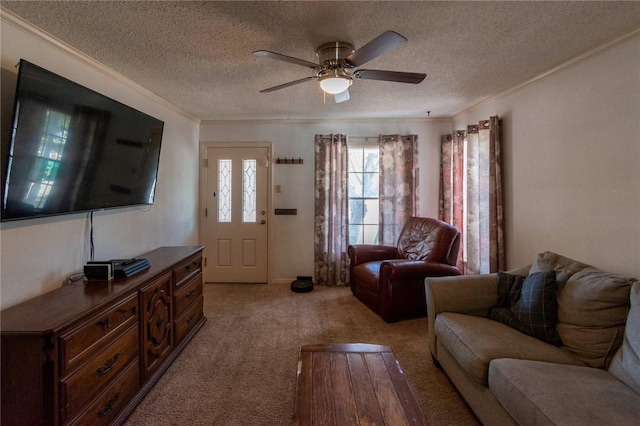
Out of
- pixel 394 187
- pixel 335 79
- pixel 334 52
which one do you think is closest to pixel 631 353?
pixel 335 79

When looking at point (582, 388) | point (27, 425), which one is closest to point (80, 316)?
point (27, 425)

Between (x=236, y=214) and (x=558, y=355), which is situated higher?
(x=236, y=214)

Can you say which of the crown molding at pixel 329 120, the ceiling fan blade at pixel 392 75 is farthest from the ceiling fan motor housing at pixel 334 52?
the crown molding at pixel 329 120

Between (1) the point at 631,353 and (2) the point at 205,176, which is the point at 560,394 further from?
(2) the point at 205,176

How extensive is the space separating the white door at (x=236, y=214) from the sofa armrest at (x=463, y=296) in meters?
2.70

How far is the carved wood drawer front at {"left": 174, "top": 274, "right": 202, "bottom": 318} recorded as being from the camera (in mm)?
2479

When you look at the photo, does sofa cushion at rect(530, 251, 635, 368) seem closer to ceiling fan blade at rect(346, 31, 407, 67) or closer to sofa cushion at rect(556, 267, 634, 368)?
sofa cushion at rect(556, 267, 634, 368)

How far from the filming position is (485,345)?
5.46ft

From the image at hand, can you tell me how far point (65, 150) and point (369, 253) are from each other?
3105 millimetres

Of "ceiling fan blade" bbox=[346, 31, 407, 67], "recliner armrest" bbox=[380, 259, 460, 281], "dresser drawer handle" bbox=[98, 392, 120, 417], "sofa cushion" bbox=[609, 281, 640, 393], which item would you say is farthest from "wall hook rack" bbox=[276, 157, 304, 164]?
"sofa cushion" bbox=[609, 281, 640, 393]

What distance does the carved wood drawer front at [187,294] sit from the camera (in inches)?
97.6

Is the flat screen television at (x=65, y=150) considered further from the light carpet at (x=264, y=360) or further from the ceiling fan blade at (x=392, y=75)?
the ceiling fan blade at (x=392, y=75)

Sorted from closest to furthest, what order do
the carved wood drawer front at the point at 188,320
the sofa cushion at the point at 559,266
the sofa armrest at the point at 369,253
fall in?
1. the sofa cushion at the point at 559,266
2. the carved wood drawer front at the point at 188,320
3. the sofa armrest at the point at 369,253

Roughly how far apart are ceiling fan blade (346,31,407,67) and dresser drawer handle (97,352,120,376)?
231cm
